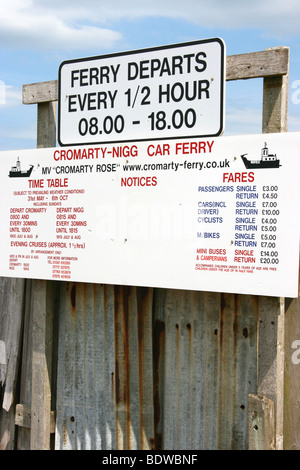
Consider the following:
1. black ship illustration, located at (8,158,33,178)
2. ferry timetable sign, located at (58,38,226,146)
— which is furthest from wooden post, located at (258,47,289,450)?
black ship illustration, located at (8,158,33,178)

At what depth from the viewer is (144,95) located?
462cm

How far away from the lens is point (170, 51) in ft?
14.8

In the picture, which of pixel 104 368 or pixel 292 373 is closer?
pixel 292 373

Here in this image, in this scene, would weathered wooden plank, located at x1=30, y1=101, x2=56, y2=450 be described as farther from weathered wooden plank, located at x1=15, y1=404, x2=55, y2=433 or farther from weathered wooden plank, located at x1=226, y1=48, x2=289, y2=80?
weathered wooden plank, located at x1=226, y1=48, x2=289, y2=80

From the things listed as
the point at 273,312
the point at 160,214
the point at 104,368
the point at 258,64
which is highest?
the point at 258,64

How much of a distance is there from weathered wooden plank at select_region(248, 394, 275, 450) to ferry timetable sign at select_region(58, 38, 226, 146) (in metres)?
1.84

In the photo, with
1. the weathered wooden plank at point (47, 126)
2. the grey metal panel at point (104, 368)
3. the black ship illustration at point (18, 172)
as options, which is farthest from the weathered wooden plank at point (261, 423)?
the weathered wooden plank at point (47, 126)

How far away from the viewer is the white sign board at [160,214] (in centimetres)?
403

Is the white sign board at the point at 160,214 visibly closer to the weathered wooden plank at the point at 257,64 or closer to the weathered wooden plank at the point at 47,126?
the weathered wooden plank at the point at 47,126

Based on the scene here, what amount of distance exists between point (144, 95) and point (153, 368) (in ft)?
6.74

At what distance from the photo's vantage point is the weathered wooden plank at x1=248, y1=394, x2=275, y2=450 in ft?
13.7

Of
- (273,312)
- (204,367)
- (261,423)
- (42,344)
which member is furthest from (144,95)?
(261,423)

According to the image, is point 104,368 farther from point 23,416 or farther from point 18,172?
point 18,172

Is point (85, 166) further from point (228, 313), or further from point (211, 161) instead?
point (228, 313)
